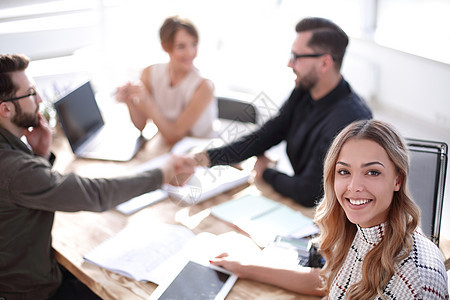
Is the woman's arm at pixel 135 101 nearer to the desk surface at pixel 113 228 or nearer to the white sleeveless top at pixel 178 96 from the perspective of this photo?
the white sleeveless top at pixel 178 96

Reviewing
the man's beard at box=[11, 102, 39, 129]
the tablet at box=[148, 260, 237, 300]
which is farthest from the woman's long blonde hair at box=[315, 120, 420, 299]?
the man's beard at box=[11, 102, 39, 129]

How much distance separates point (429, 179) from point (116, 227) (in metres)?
1.25

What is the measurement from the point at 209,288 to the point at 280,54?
3.87m

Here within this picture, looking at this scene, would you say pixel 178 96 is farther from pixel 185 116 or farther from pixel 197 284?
pixel 197 284

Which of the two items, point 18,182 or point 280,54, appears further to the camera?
point 280,54

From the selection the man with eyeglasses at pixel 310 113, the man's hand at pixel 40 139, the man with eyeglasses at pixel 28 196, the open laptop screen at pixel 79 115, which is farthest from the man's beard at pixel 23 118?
the man with eyeglasses at pixel 310 113

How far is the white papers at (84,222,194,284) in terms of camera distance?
5.31 feet

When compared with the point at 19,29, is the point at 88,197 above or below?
below

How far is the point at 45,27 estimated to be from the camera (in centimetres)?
366

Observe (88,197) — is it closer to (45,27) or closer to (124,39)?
(45,27)

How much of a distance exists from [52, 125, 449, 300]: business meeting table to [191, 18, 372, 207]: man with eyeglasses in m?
0.19

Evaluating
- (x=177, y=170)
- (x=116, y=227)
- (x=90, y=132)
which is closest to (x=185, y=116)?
(x=90, y=132)

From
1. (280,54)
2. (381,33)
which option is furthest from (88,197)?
(280,54)

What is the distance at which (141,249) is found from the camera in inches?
68.4
